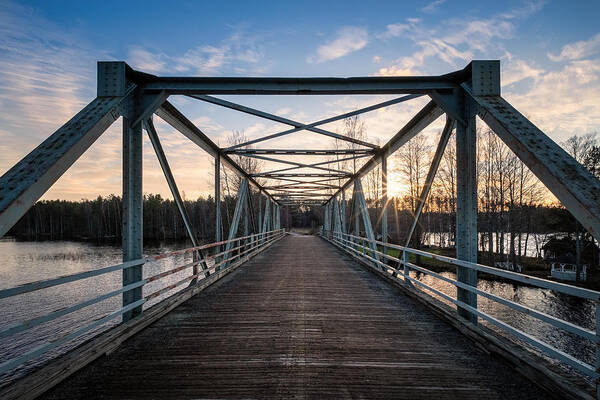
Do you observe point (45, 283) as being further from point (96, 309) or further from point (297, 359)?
point (96, 309)

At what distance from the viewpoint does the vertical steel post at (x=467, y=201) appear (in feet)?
14.2

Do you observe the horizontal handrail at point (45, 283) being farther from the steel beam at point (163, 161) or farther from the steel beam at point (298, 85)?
the steel beam at point (298, 85)

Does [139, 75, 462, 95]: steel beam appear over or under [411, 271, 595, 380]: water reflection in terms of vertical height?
over

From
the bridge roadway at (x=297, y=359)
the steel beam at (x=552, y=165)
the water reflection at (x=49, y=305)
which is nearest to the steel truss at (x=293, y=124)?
the steel beam at (x=552, y=165)

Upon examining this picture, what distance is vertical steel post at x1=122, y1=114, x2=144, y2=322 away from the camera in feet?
14.3

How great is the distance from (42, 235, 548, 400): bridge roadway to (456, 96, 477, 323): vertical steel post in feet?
2.42

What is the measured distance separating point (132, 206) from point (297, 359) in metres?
3.08

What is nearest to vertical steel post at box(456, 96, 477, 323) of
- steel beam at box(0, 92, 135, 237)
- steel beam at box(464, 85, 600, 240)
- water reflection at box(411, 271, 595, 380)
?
steel beam at box(464, 85, 600, 240)

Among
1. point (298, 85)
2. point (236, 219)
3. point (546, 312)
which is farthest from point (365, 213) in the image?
point (546, 312)

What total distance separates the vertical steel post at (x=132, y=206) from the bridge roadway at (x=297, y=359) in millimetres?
713

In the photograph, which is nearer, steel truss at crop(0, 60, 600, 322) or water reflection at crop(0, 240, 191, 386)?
steel truss at crop(0, 60, 600, 322)

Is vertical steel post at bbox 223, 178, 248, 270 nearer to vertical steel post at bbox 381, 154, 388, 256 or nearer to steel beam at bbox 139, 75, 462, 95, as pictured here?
vertical steel post at bbox 381, 154, 388, 256

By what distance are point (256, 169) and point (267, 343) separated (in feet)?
87.4

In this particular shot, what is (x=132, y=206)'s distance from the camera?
440cm
